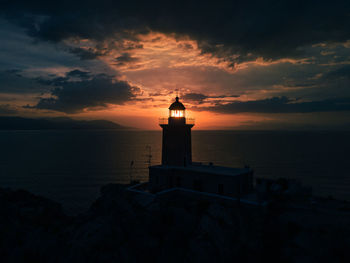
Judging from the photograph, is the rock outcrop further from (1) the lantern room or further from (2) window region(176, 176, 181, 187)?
(1) the lantern room

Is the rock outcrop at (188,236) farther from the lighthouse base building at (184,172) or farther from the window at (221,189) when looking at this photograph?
the lighthouse base building at (184,172)

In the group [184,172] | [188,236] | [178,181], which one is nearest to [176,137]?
[184,172]

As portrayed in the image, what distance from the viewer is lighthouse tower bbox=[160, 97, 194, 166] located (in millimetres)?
25875

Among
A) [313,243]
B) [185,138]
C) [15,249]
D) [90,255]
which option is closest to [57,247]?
[15,249]

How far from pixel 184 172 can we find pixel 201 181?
86.6 inches

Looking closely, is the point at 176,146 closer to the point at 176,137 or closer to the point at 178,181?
the point at 176,137

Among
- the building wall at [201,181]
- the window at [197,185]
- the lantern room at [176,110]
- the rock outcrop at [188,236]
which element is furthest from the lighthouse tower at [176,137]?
the rock outcrop at [188,236]

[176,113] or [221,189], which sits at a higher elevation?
[176,113]

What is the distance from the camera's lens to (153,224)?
56.5 feet

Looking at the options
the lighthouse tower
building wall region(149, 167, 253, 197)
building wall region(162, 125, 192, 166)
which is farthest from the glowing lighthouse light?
building wall region(149, 167, 253, 197)

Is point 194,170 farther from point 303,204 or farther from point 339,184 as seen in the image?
point 339,184

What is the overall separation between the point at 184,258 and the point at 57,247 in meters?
9.99

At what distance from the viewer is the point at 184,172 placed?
76.7ft

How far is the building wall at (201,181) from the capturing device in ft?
67.5
